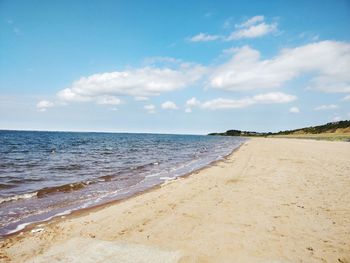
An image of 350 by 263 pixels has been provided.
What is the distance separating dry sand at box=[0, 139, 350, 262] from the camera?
207 inches

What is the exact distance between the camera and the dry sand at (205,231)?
207 inches

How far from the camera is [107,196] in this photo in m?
11.7

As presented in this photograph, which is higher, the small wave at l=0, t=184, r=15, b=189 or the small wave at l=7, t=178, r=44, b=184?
the small wave at l=7, t=178, r=44, b=184

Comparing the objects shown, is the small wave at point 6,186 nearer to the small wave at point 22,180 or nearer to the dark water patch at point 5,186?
the dark water patch at point 5,186

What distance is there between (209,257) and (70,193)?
9065 mm

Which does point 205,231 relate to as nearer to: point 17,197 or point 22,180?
point 17,197

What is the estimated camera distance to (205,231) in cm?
645

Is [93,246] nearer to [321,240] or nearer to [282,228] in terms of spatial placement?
[282,228]

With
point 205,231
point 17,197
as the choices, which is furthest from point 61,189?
point 205,231

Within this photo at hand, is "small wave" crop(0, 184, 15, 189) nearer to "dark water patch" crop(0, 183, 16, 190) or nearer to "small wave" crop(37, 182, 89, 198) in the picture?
"dark water patch" crop(0, 183, 16, 190)

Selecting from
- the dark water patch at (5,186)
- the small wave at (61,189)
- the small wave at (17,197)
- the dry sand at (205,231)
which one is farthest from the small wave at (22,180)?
the dry sand at (205,231)

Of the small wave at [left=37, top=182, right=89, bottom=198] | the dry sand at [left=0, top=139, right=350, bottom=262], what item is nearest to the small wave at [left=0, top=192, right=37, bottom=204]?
the small wave at [left=37, top=182, right=89, bottom=198]

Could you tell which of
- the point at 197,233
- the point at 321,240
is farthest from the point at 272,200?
the point at 197,233

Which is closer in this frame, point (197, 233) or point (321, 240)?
point (321, 240)
